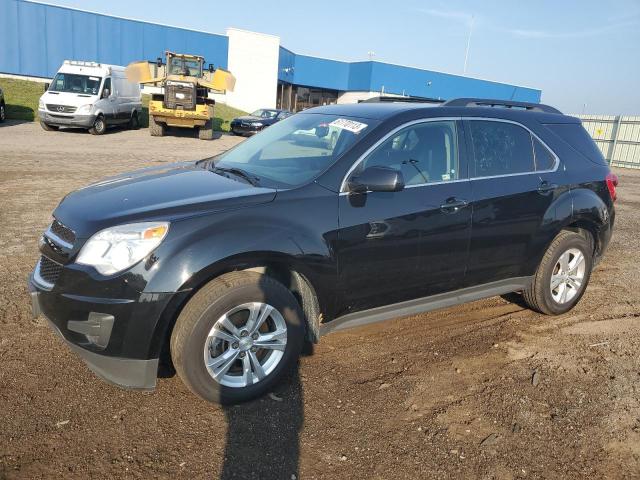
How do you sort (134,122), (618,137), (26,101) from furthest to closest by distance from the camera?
(26,101) < (618,137) < (134,122)

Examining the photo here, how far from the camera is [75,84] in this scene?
1969 cm

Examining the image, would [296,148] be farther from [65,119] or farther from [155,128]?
[155,128]

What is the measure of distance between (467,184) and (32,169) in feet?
34.1

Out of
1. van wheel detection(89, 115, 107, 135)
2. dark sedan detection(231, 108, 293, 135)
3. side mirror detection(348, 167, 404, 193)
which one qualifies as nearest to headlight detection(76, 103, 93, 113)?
van wheel detection(89, 115, 107, 135)

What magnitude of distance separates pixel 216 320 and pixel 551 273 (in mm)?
3146

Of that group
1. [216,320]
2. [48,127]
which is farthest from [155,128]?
[216,320]

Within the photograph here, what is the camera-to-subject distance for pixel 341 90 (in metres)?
55.0

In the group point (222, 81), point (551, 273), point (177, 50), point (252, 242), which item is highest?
point (177, 50)

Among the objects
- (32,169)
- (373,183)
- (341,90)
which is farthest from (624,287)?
(341,90)

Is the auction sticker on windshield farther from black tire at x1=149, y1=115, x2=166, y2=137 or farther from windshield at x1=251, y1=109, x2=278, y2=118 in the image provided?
windshield at x1=251, y1=109, x2=278, y2=118

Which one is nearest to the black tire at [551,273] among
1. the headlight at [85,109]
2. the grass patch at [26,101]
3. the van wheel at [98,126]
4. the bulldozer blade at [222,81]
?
the bulldozer blade at [222,81]

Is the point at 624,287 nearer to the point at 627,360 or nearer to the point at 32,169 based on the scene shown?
the point at 627,360

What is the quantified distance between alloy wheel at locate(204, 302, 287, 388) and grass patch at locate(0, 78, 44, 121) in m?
24.6

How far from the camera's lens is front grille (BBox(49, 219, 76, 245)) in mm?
3001
